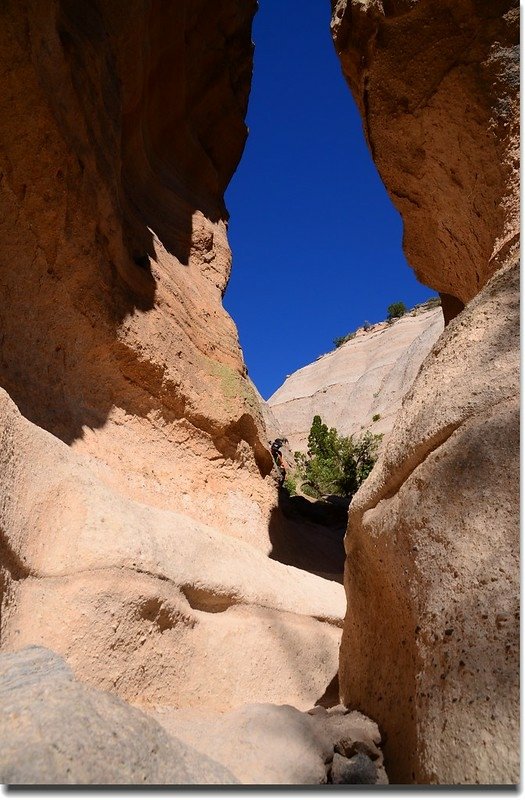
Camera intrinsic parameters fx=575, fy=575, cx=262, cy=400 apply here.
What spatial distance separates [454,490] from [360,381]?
3228 cm

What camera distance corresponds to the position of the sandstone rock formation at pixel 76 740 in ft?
3.92

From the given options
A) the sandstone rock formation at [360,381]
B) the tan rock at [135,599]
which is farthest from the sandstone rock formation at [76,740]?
the sandstone rock formation at [360,381]

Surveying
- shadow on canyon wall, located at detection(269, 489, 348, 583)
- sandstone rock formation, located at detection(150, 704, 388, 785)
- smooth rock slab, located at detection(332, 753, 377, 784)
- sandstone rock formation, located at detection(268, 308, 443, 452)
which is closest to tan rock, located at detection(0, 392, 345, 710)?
sandstone rock formation, located at detection(150, 704, 388, 785)

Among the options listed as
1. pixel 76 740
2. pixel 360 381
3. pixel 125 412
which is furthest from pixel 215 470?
pixel 360 381

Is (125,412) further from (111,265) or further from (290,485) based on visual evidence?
(290,485)

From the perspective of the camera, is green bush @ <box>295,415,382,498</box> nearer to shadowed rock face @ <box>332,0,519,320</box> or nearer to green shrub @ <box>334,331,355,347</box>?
shadowed rock face @ <box>332,0,519,320</box>

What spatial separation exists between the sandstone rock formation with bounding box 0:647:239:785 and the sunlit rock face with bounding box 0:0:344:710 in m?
1.23

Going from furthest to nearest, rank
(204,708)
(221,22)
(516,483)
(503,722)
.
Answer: (221,22) < (204,708) < (516,483) < (503,722)

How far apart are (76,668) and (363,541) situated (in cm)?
145

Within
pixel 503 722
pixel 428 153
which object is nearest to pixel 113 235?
pixel 428 153

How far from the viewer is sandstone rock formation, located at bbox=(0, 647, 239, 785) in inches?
47.1

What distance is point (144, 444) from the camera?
521 cm

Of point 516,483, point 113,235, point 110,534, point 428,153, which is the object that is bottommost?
point 110,534

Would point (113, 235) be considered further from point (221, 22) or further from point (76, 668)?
point (221, 22)
